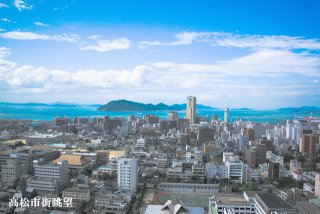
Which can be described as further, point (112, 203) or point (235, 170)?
point (235, 170)

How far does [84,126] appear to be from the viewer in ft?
61.0

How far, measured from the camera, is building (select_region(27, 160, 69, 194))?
19.6 ft

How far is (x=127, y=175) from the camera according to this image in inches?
246

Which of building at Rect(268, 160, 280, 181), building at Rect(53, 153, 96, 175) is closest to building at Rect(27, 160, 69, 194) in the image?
building at Rect(53, 153, 96, 175)

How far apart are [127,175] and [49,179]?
5.19ft

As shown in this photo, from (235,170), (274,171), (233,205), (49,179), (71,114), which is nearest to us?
(233,205)

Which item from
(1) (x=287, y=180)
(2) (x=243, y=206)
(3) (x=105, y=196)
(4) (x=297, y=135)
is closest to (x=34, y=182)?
(3) (x=105, y=196)

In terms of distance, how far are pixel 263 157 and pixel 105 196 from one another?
21.1 ft

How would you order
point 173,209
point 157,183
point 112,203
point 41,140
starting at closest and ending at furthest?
point 173,209 < point 112,203 < point 157,183 < point 41,140

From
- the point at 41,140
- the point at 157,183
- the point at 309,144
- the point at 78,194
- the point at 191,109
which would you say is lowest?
the point at 157,183

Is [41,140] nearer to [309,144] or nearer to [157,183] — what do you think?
[157,183]

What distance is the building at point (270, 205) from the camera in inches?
170

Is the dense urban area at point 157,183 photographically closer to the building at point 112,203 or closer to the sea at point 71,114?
the building at point 112,203

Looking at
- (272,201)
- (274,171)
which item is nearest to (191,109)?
(274,171)
